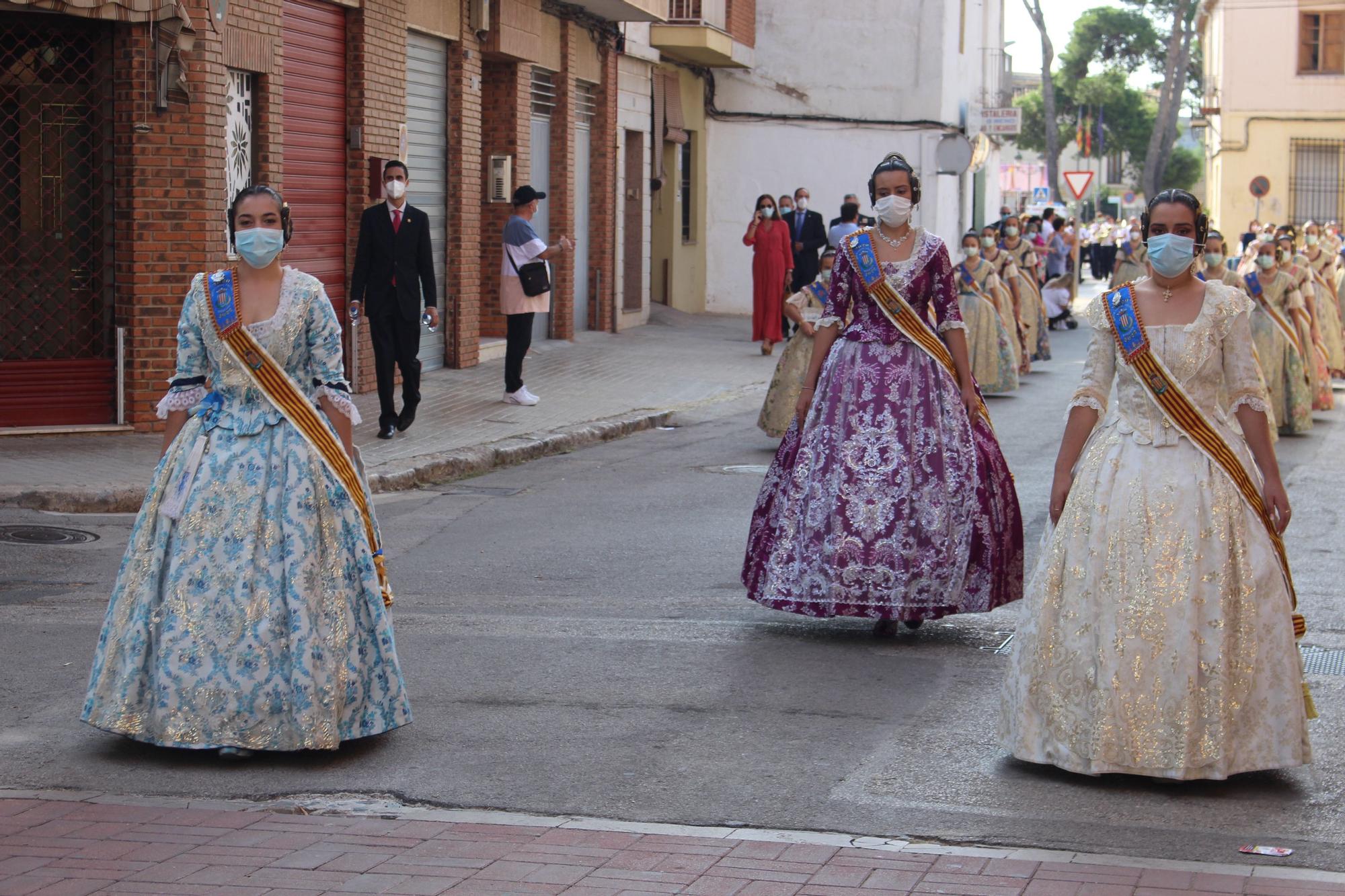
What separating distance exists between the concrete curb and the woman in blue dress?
4412 mm

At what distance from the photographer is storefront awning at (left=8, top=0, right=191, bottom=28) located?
12148 millimetres

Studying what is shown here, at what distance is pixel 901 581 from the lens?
7.46m

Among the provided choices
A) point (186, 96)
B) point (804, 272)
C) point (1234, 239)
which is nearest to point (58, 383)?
point (186, 96)

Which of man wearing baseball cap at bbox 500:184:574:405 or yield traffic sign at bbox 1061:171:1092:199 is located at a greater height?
yield traffic sign at bbox 1061:171:1092:199

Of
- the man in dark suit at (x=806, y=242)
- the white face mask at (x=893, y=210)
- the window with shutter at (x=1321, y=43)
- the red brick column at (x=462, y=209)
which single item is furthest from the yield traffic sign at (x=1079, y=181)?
the white face mask at (x=893, y=210)

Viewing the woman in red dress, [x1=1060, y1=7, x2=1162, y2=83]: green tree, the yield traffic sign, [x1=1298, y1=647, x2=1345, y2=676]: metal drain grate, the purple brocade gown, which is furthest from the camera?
[x1=1060, y1=7, x2=1162, y2=83]: green tree

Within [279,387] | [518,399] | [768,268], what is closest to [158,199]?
[518,399]

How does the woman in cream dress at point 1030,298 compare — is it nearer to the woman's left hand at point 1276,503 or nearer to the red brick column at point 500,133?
the red brick column at point 500,133

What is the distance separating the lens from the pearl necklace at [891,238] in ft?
25.5

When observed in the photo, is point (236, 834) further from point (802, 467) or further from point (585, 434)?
point (585, 434)

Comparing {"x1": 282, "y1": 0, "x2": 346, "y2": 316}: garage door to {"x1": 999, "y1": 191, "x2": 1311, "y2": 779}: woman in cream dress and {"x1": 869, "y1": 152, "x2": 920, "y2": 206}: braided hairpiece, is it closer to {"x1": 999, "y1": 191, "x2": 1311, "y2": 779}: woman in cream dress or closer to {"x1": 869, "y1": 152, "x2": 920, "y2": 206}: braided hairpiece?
{"x1": 869, "y1": 152, "x2": 920, "y2": 206}: braided hairpiece

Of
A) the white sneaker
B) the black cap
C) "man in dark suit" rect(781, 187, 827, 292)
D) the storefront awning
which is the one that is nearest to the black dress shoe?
the white sneaker

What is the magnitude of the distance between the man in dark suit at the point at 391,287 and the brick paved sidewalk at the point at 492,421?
1.35 feet

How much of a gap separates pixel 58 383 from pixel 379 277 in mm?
2346
